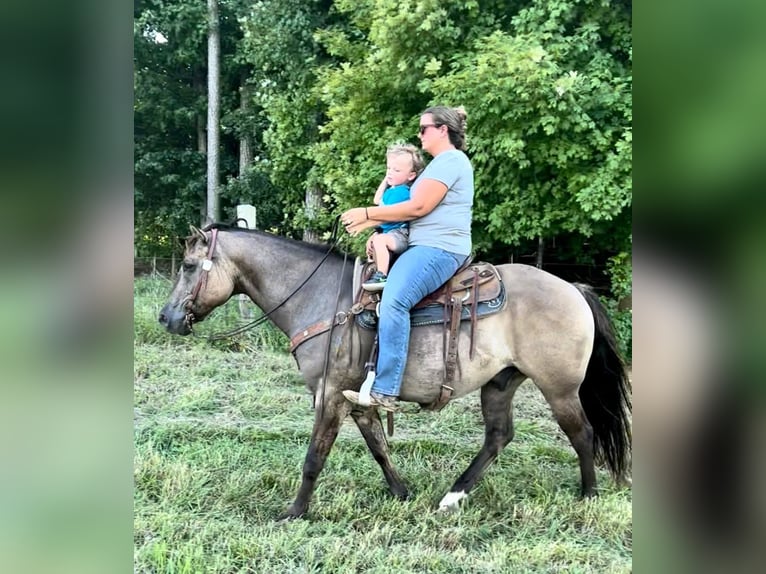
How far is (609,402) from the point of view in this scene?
346cm

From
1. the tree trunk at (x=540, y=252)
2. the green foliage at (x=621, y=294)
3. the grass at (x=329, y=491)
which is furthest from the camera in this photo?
the tree trunk at (x=540, y=252)

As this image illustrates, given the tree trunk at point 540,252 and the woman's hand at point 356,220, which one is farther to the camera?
the tree trunk at point 540,252

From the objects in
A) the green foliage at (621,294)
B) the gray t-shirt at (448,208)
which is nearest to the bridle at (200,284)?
the gray t-shirt at (448,208)

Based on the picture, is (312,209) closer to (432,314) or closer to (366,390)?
(432,314)

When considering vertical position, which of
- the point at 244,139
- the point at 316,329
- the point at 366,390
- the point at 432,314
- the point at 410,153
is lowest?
the point at 366,390

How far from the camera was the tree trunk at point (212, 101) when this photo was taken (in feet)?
15.9

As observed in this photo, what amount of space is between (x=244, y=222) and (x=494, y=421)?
2871 mm

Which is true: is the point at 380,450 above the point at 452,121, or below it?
below

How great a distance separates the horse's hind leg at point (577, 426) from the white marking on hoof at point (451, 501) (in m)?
0.74

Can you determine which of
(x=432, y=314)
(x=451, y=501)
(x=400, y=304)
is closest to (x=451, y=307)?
(x=432, y=314)

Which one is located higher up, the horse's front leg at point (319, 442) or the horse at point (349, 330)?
the horse at point (349, 330)

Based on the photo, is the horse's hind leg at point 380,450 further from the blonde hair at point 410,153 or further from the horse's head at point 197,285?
the blonde hair at point 410,153
